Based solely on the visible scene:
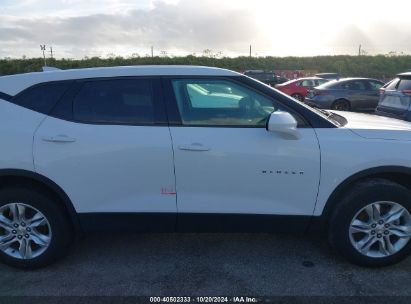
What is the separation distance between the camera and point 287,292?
297 centimetres

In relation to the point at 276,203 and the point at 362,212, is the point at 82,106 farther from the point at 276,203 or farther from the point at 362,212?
the point at 362,212

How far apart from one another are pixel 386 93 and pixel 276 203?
234 inches

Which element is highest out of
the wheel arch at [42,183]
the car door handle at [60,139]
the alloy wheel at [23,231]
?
the car door handle at [60,139]

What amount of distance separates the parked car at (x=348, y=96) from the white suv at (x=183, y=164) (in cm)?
1073

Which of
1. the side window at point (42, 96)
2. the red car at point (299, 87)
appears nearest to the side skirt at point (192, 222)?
the side window at point (42, 96)

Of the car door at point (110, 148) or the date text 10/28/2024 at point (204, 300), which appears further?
the car door at point (110, 148)

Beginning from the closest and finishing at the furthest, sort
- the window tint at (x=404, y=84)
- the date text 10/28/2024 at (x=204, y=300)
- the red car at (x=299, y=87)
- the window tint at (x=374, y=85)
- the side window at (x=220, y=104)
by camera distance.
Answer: the date text 10/28/2024 at (x=204, y=300) → the side window at (x=220, y=104) → the window tint at (x=404, y=84) → the window tint at (x=374, y=85) → the red car at (x=299, y=87)

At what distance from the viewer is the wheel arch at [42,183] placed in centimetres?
312

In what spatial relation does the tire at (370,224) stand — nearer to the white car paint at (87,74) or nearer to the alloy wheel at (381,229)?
the alloy wheel at (381,229)

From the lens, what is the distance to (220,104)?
10.9 ft

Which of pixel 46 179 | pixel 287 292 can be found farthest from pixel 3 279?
pixel 287 292

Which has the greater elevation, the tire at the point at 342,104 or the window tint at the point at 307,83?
the window tint at the point at 307,83

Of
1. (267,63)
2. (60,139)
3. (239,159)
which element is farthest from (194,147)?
(267,63)

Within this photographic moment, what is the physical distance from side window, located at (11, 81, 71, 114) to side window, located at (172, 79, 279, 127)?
0.96 metres
